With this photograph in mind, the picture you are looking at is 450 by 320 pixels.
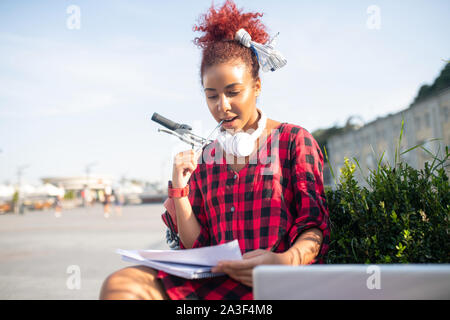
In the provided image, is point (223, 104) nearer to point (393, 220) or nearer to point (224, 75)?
point (224, 75)

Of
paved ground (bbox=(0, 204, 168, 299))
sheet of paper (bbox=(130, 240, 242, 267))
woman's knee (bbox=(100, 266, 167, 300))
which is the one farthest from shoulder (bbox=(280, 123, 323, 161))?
paved ground (bbox=(0, 204, 168, 299))

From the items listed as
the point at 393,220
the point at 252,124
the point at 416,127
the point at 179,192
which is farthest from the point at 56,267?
the point at 416,127

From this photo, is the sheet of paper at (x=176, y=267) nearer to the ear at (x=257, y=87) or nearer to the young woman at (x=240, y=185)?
the young woman at (x=240, y=185)

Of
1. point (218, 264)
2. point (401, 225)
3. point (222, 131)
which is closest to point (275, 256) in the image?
point (218, 264)

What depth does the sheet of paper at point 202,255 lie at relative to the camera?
1.19 m

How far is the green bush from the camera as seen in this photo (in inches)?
54.2

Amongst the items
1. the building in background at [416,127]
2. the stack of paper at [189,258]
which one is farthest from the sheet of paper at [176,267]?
the building in background at [416,127]

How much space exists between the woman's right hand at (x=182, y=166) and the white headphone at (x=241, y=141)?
0.50 ft

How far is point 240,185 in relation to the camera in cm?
158

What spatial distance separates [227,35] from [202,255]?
1.02 metres

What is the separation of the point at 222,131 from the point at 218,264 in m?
0.70

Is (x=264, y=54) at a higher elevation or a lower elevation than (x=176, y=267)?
higher

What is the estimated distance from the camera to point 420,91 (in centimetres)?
4097
